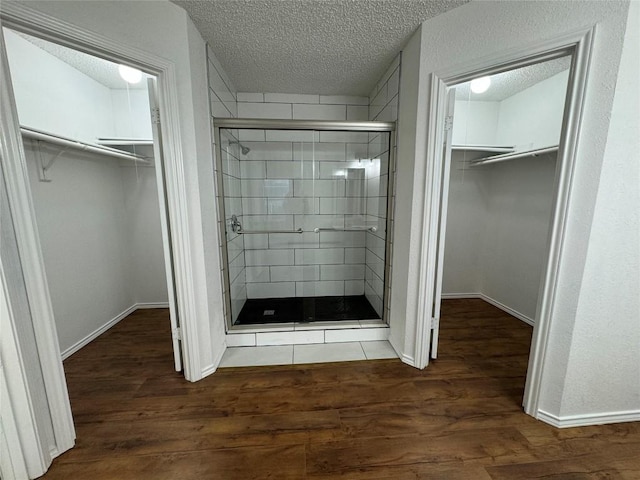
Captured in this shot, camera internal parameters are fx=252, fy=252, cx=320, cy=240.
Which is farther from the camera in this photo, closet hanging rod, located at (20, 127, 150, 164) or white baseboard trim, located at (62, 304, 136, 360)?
white baseboard trim, located at (62, 304, 136, 360)

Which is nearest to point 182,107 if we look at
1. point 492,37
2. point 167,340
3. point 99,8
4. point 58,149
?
point 99,8

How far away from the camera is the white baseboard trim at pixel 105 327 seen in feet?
6.61

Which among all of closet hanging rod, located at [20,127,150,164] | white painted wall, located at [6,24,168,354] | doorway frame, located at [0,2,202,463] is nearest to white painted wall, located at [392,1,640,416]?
doorway frame, located at [0,2,202,463]

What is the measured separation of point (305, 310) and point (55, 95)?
260 cm

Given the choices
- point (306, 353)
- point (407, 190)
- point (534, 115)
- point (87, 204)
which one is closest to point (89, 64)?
point (87, 204)

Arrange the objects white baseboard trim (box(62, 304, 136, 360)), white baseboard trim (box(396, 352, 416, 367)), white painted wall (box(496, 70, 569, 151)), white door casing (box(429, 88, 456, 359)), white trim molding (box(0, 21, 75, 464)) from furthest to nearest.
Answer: white painted wall (box(496, 70, 569, 151)) < white baseboard trim (box(62, 304, 136, 360)) < white baseboard trim (box(396, 352, 416, 367)) < white door casing (box(429, 88, 456, 359)) < white trim molding (box(0, 21, 75, 464))

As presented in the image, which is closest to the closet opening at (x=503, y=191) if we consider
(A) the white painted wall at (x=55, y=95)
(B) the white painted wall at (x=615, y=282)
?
(B) the white painted wall at (x=615, y=282)

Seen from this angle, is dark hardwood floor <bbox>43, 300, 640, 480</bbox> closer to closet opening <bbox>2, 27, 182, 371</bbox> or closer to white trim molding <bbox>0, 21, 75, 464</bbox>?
white trim molding <bbox>0, 21, 75, 464</bbox>

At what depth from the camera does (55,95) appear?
73.4 inches

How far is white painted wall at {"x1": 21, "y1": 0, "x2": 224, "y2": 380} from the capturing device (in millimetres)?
1203

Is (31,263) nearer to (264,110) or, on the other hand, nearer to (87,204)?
(87,204)

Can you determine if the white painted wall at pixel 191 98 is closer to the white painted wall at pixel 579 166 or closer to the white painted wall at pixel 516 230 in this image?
the white painted wall at pixel 579 166

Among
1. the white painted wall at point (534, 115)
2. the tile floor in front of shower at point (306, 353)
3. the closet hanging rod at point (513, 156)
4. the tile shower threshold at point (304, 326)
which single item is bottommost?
the tile floor in front of shower at point (306, 353)

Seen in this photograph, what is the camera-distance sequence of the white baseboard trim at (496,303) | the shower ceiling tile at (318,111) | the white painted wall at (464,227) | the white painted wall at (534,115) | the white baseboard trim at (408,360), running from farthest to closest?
the white painted wall at (464,227)
the shower ceiling tile at (318,111)
the white baseboard trim at (496,303)
the white painted wall at (534,115)
the white baseboard trim at (408,360)
